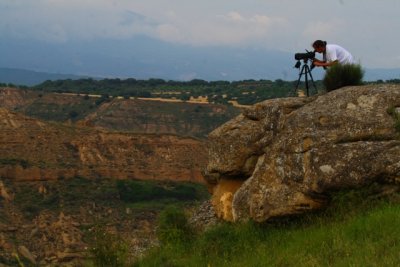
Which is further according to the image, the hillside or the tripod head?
the hillside

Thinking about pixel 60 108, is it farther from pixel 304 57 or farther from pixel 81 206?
pixel 304 57

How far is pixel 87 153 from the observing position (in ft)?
149

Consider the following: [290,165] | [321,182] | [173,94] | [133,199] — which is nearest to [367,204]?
[321,182]

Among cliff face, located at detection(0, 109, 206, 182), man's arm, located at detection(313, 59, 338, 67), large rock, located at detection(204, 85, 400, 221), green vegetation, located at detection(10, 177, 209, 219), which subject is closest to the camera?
large rock, located at detection(204, 85, 400, 221)

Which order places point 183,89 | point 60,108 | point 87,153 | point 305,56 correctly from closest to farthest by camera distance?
point 305,56 → point 87,153 → point 60,108 → point 183,89

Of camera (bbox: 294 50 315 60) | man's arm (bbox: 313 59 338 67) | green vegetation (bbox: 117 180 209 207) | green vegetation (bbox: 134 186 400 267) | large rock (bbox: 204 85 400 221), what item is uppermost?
camera (bbox: 294 50 315 60)

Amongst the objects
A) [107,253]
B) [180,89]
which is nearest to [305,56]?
[107,253]

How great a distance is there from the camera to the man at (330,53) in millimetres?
11688

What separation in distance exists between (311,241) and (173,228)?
10.2ft

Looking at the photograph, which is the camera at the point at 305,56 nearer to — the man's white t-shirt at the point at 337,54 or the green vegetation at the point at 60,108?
the man's white t-shirt at the point at 337,54

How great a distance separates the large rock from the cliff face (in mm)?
30704

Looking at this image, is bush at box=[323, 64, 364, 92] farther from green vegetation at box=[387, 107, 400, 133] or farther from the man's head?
green vegetation at box=[387, 107, 400, 133]

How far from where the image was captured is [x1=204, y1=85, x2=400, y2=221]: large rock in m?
8.66

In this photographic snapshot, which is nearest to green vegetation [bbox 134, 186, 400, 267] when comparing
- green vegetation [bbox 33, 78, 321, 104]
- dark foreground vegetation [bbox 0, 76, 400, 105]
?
dark foreground vegetation [bbox 0, 76, 400, 105]
